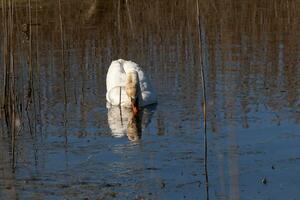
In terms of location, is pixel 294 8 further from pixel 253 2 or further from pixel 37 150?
pixel 37 150

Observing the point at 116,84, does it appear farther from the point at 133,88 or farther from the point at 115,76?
the point at 133,88

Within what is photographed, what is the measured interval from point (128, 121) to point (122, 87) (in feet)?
4.74

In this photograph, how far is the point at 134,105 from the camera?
12398mm

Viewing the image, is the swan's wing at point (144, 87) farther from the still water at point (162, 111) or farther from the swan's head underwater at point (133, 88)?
the still water at point (162, 111)

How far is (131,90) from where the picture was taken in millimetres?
12594

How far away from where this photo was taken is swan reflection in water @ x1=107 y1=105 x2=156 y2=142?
1091cm

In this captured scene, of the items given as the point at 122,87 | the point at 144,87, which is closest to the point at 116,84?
the point at 122,87

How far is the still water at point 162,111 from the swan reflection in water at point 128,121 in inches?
1.0

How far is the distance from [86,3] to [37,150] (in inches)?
509

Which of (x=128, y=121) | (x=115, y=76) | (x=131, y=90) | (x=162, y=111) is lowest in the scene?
(x=128, y=121)

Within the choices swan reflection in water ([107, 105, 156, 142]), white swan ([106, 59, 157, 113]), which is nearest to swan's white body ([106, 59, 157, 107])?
white swan ([106, 59, 157, 113])

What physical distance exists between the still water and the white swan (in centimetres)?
21

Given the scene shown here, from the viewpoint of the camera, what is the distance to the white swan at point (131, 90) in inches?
495

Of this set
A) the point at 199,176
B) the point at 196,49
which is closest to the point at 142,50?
the point at 196,49
